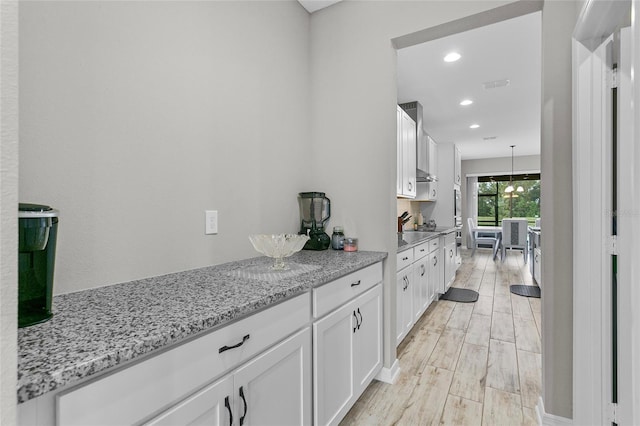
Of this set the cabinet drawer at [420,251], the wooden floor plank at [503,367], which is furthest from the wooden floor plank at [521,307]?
the cabinet drawer at [420,251]

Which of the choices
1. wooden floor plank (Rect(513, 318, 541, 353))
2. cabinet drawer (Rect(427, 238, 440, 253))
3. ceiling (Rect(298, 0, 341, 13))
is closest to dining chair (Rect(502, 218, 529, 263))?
cabinet drawer (Rect(427, 238, 440, 253))

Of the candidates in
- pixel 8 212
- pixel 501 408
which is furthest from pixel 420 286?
pixel 8 212

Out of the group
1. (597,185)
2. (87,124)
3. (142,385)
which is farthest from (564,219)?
(87,124)

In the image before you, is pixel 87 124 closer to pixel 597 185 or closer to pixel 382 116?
pixel 382 116

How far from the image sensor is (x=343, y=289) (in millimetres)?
1606

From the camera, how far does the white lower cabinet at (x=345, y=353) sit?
1.42 m

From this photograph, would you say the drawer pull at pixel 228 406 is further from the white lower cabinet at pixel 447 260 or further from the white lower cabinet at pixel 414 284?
the white lower cabinet at pixel 447 260

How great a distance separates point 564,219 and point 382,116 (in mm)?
1178

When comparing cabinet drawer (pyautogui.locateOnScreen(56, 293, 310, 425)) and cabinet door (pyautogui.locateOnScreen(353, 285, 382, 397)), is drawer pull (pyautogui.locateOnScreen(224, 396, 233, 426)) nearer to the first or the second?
cabinet drawer (pyautogui.locateOnScreen(56, 293, 310, 425))

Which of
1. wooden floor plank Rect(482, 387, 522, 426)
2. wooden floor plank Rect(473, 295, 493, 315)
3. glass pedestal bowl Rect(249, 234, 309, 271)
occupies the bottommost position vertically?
wooden floor plank Rect(482, 387, 522, 426)

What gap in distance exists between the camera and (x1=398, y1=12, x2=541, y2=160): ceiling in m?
2.69

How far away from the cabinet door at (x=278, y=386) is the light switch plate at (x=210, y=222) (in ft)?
2.26

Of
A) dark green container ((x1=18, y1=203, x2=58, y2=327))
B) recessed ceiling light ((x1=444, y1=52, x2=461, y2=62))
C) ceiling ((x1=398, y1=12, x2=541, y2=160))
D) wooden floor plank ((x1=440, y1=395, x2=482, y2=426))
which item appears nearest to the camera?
dark green container ((x1=18, y1=203, x2=58, y2=327))

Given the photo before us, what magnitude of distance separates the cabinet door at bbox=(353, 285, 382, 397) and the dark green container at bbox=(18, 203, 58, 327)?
134 centimetres
